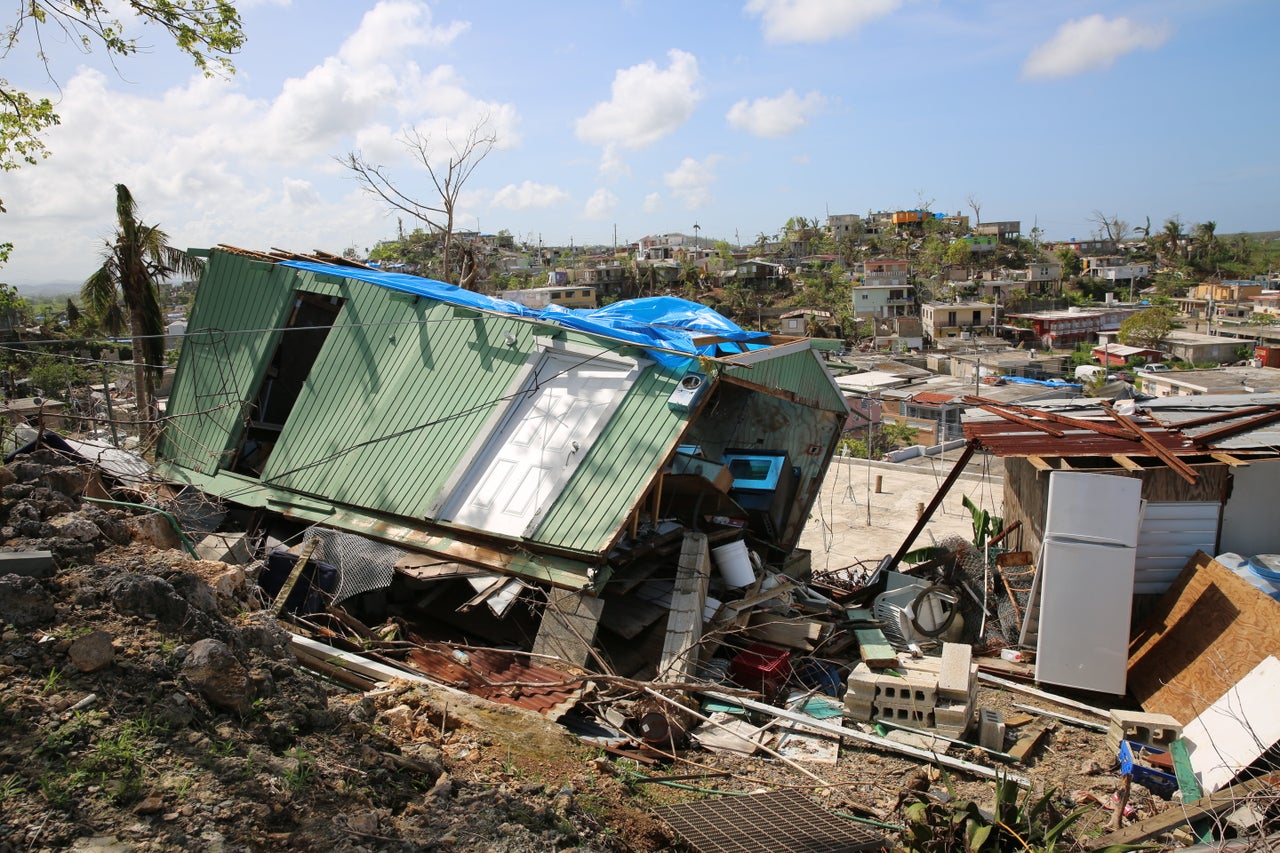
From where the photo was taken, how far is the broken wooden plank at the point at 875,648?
798 centimetres

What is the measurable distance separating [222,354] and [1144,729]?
11.3 metres

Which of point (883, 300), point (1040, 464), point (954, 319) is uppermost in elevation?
point (1040, 464)

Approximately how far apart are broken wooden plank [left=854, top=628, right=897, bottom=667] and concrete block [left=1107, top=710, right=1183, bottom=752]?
6.00 feet

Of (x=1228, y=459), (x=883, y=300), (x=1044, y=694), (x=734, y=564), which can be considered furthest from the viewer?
(x=883, y=300)

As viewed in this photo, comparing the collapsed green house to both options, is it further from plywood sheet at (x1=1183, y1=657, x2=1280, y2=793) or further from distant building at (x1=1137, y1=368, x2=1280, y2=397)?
distant building at (x1=1137, y1=368, x2=1280, y2=397)

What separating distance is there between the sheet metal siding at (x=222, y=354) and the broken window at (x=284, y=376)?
217 millimetres

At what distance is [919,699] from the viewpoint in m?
7.20

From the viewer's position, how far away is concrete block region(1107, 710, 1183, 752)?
22.4 feet

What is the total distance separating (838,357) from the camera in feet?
203

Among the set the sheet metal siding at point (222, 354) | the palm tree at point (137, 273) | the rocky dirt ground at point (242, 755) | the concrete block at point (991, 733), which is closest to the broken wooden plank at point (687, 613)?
the rocky dirt ground at point (242, 755)

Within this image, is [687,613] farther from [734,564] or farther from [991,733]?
[991,733]

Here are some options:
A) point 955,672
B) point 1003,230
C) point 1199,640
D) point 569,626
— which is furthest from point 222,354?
point 1003,230

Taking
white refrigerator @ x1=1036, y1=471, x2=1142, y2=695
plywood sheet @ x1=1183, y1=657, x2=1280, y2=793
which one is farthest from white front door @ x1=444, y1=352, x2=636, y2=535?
plywood sheet @ x1=1183, y1=657, x2=1280, y2=793

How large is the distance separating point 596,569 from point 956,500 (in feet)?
39.6
